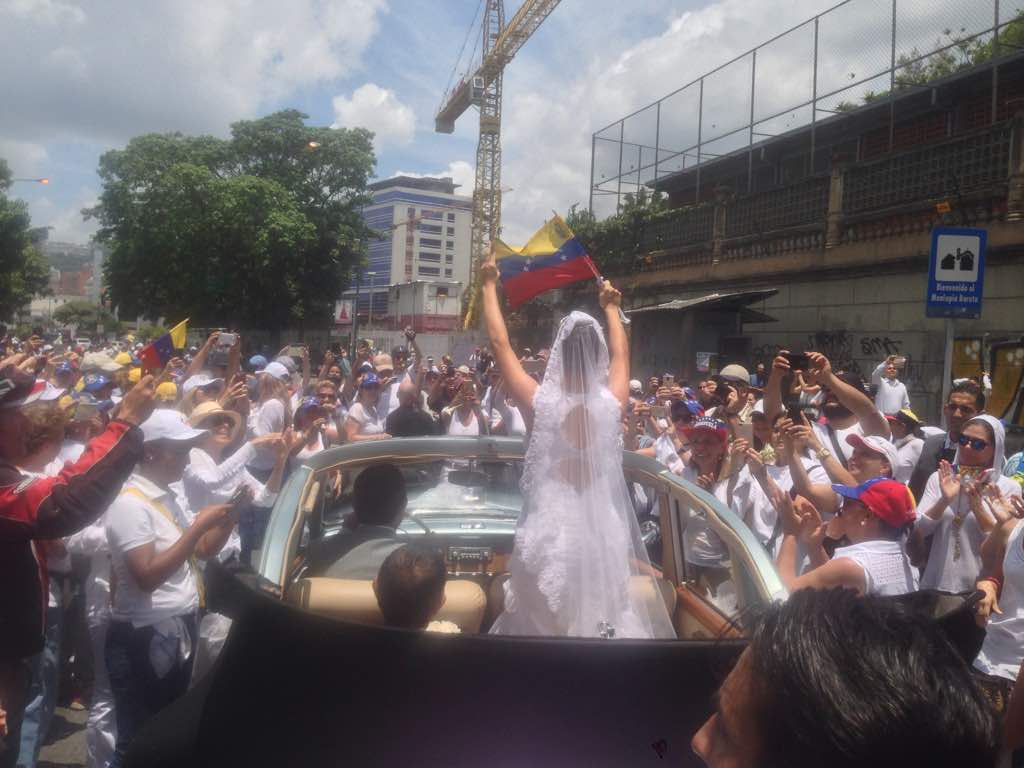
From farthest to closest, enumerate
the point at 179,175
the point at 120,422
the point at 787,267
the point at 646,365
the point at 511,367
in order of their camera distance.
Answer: the point at 179,175 < the point at 646,365 < the point at 787,267 < the point at 511,367 < the point at 120,422

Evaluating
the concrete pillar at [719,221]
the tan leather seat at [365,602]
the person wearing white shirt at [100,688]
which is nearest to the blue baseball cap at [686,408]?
the tan leather seat at [365,602]

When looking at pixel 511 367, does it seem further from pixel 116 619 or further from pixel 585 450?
pixel 116 619

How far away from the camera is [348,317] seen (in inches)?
826

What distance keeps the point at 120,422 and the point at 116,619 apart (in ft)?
3.23

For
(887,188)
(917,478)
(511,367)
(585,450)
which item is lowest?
(917,478)

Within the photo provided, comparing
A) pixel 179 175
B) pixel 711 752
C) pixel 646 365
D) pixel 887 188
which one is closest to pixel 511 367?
pixel 711 752

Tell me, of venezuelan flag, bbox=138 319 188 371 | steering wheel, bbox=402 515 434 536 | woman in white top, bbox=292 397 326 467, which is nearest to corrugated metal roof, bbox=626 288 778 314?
venezuelan flag, bbox=138 319 188 371

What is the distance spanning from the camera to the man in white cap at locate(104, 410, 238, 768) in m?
3.13

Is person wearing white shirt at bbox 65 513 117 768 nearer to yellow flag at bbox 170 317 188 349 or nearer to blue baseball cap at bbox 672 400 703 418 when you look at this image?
yellow flag at bbox 170 317 188 349

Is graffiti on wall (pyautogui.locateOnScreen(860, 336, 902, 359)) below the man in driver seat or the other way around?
the other way around

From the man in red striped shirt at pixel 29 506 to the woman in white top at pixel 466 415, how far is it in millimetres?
5661

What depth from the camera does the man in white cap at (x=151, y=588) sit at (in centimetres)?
313

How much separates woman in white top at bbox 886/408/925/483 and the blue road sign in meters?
1.31

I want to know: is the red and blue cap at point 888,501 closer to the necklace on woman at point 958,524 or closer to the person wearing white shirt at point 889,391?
the necklace on woman at point 958,524
